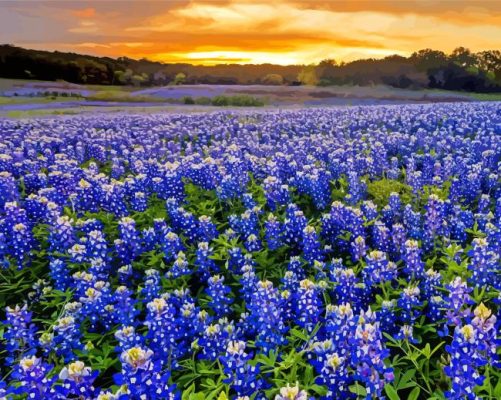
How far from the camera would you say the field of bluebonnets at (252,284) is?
312cm

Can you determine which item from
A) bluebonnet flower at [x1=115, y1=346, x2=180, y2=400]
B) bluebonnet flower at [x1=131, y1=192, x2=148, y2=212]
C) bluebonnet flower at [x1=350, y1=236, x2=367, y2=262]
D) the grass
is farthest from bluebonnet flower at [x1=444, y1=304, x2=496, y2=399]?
the grass

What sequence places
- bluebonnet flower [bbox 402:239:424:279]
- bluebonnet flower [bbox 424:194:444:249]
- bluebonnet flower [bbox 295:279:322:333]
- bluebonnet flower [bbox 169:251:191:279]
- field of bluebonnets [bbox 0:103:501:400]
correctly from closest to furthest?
field of bluebonnets [bbox 0:103:501:400], bluebonnet flower [bbox 295:279:322:333], bluebonnet flower [bbox 402:239:424:279], bluebonnet flower [bbox 169:251:191:279], bluebonnet flower [bbox 424:194:444:249]

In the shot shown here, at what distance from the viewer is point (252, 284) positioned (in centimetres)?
420

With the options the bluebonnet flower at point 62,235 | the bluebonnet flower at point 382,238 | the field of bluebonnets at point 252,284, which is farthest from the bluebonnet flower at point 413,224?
the bluebonnet flower at point 62,235

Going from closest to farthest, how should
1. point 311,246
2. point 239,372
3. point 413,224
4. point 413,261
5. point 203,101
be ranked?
point 239,372, point 413,261, point 311,246, point 413,224, point 203,101

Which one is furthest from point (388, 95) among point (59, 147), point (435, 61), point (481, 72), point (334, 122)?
point (59, 147)

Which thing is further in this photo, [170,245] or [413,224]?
[413,224]

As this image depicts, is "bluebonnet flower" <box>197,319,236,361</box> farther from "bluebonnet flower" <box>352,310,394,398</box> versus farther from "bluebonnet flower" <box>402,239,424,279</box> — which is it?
"bluebonnet flower" <box>402,239,424,279</box>

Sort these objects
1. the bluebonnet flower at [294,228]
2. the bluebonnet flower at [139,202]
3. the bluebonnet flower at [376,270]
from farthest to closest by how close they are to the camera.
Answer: the bluebonnet flower at [139,202]
the bluebonnet flower at [294,228]
the bluebonnet flower at [376,270]

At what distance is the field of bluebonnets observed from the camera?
3119 millimetres

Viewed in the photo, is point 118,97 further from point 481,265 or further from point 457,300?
point 457,300

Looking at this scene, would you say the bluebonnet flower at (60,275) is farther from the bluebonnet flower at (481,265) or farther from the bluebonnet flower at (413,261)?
the bluebonnet flower at (481,265)

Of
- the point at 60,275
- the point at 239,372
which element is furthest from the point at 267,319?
the point at 60,275

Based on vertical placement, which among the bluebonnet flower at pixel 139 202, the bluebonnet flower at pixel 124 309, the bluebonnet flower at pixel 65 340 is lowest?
the bluebonnet flower at pixel 65 340
